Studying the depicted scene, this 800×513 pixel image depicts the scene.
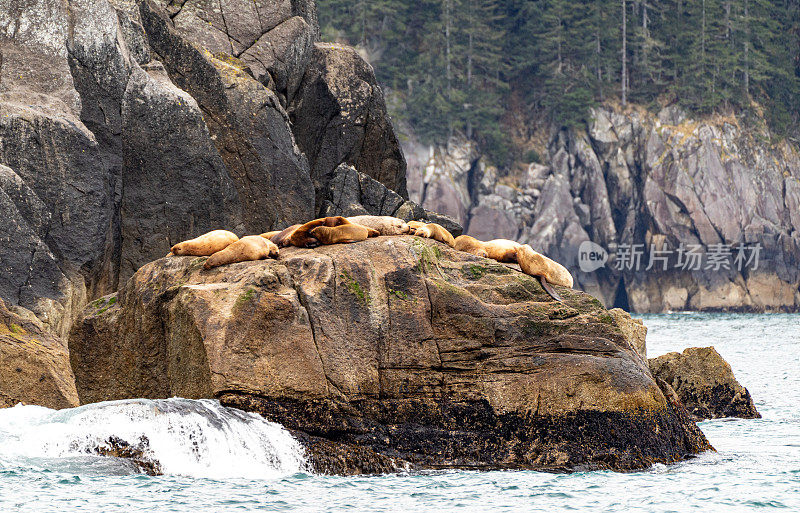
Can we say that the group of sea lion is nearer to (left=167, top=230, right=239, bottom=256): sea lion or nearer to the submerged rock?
(left=167, top=230, right=239, bottom=256): sea lion

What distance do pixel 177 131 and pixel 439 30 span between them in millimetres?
60012

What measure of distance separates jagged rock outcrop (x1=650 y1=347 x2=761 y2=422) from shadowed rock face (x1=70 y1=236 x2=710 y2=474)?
20.6 ft

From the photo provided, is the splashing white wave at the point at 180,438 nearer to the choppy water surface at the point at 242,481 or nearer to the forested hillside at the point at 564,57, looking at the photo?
the choppy water surface at the point at 242,481

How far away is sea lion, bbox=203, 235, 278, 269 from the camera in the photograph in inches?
506

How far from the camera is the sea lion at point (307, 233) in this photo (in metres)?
13.5

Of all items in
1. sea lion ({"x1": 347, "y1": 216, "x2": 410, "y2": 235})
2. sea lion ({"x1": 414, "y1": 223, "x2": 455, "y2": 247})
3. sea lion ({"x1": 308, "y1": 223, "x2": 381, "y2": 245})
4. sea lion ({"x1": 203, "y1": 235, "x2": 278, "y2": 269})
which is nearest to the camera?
sea lion ({"x1": 203, "y1": 235, "x2": 278, "y2": 269})

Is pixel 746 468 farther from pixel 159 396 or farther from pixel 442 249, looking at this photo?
pixel 159 396

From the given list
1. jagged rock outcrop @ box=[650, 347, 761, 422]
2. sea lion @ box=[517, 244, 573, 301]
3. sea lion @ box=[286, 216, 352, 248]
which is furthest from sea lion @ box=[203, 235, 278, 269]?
jagged rock outcrop @ box=[650, 347, 761, 422]

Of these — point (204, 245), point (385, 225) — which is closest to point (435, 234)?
point (385, 225)

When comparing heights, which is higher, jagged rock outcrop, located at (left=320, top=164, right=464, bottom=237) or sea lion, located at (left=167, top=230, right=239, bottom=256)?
jagged rock outcrop, located at (left=320, top=164, right=464, bottom=237)

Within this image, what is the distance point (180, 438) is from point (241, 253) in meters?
3.17

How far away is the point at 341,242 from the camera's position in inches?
520

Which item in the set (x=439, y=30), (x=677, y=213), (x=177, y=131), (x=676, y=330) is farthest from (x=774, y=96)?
(x=177, y=131)

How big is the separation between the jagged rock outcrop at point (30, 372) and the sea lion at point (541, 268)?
718 centimetres
